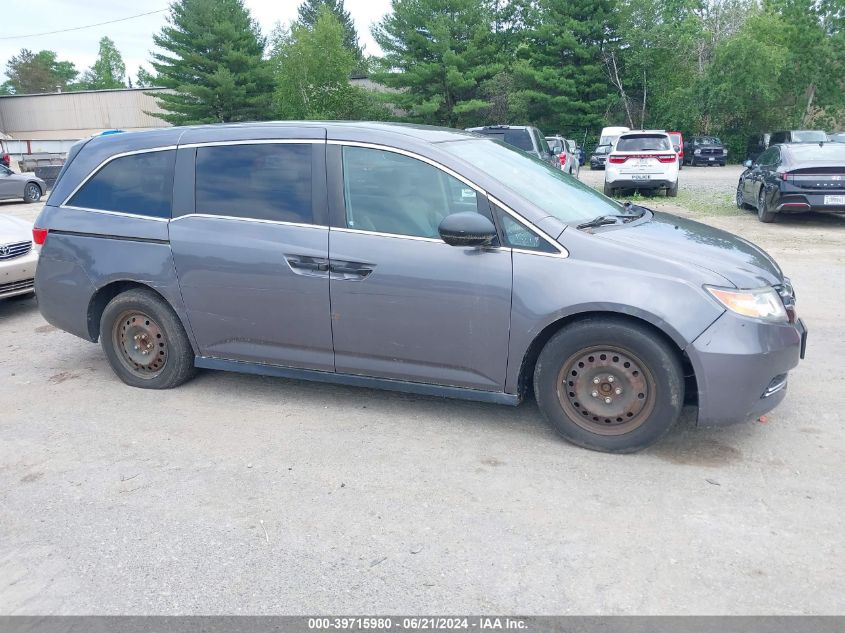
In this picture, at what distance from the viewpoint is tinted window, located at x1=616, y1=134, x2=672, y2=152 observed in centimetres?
1708

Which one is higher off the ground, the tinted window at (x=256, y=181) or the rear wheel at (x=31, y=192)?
the tinted window at (x=256, y=181)

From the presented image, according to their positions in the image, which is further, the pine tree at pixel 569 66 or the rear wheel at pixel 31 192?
the pine tree at pixel 569 66

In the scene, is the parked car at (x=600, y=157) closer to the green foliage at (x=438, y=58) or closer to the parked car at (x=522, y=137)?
the green foliage at (x=438, y=58)

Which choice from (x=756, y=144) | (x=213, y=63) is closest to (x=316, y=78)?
(x=213, y=63)

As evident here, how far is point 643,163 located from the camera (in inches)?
661

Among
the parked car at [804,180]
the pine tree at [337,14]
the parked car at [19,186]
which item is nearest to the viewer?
the parked car at [804,180]

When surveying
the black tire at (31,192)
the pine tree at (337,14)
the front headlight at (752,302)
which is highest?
the pine tree at (337,14)

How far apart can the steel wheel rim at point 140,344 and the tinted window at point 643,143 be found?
14399 mm

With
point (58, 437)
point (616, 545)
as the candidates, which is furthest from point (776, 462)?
point (58, 437)

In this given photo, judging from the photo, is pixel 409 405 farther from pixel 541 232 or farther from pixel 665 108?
pixel 665 108

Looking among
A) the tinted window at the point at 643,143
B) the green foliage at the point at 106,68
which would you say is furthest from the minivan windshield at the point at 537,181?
the green foliage at the point at 106,68

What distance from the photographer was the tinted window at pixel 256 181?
4.52 meters

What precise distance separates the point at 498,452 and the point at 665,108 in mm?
43303
